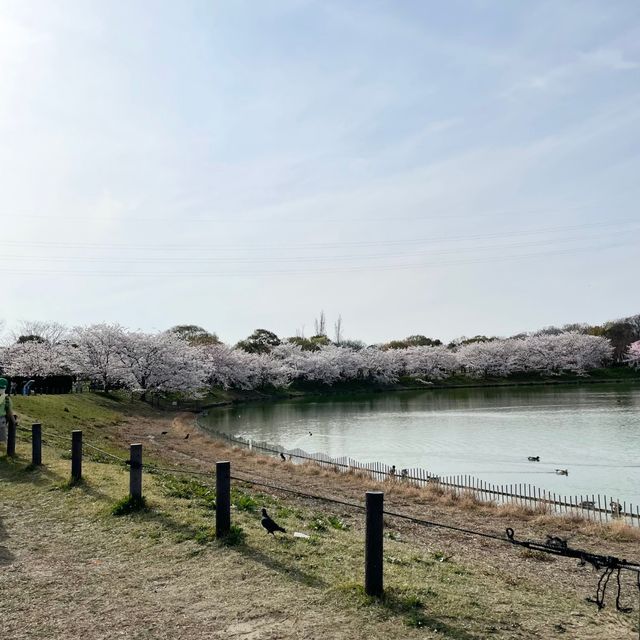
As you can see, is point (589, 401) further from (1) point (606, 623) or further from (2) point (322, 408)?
(1) point (606, 623)

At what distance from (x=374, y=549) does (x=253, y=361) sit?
76891 mm

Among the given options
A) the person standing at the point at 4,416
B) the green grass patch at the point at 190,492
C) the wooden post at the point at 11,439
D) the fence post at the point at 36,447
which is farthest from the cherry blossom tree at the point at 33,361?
the green grass patch at the point at 190,492

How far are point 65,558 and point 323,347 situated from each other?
93.8m

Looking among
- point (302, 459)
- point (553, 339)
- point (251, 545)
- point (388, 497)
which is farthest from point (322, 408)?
point (553, 339)

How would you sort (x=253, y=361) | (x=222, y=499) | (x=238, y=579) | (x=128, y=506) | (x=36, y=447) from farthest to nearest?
(x=253, y=361) < (x=36, y=447) < (x=128, y=506) < (x=222, y=499) < (x=238, y=579)

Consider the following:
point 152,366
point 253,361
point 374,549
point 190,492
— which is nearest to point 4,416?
point 190,492

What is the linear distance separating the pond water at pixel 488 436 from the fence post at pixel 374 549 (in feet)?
51.8

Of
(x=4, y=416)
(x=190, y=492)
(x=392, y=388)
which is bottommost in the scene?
(x=392, y=388)

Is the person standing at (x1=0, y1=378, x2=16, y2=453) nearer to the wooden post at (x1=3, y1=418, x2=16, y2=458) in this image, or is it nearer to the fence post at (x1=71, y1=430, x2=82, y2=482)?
the wooden post at (x1=3, y1=418, x2=16, y2=458)

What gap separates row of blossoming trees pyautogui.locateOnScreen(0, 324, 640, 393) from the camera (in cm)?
5778

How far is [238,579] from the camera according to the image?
6262 mm

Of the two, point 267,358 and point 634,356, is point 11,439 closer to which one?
point 267,358

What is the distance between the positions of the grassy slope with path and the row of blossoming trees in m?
47.9

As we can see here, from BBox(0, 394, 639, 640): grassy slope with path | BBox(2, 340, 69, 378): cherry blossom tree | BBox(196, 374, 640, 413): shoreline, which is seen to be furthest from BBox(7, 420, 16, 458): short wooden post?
BBox(196, 374, 640, 413): shoreline
